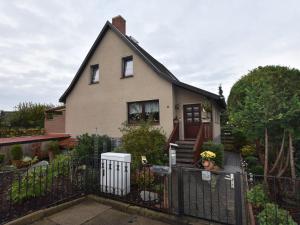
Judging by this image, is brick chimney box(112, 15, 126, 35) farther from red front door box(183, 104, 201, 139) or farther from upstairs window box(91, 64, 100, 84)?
red front door box(183, 104, 201, 139)

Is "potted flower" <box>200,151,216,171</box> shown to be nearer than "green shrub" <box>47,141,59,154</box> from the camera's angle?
Yes

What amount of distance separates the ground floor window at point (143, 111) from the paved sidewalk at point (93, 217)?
23.2 ft

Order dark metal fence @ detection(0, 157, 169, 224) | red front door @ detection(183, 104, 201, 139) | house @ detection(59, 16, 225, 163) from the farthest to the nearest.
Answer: red front door @ detection(183, 104, 201, 139), house @ detection(59, 16, 225, 163), dark metal fence @ detection(0, 157, 169, 224)

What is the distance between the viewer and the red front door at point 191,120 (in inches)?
449

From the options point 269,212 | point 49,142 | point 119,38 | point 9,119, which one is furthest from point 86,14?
point 9,119

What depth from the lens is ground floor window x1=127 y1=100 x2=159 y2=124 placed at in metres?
11.6

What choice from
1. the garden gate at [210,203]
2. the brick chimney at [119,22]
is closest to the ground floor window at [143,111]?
the garden gate at [210,203]

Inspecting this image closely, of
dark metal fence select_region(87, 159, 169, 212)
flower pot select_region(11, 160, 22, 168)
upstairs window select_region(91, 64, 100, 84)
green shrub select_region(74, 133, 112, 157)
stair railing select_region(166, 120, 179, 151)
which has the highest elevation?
upstairs window select_region(91, 64, 100, 84)

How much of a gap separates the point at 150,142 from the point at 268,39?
26.6 ft

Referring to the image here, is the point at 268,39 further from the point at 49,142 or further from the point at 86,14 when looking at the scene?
the point at 49,142

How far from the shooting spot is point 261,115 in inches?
192

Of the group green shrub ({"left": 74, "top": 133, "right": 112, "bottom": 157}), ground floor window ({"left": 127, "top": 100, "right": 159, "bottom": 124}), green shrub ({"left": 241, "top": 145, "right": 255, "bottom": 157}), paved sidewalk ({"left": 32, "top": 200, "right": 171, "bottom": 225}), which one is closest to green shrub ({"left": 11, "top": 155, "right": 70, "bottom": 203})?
paved sidewalk ({"left": 32, "top": 200, "right": 171, "bottom": 225})

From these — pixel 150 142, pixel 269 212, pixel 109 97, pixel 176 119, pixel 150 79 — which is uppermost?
pixel 150 79

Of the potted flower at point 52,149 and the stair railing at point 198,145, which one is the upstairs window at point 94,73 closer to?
the potted flower at point 52,149
